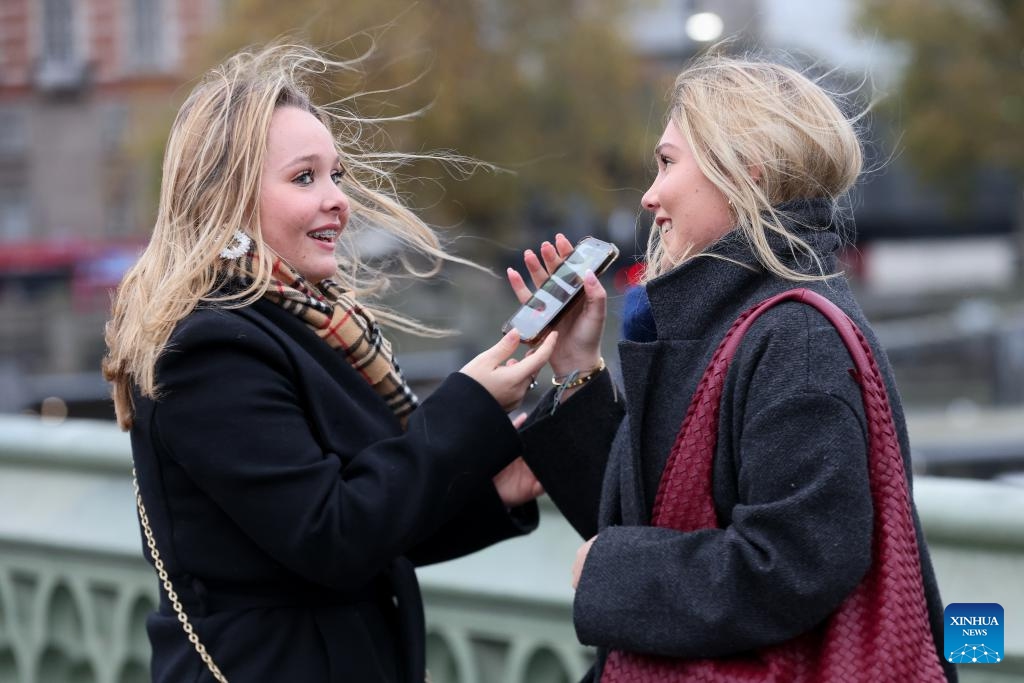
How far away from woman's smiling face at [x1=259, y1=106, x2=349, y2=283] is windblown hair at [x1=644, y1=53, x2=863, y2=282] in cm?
70

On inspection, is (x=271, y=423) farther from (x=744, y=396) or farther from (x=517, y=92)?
(x=517, y=92)

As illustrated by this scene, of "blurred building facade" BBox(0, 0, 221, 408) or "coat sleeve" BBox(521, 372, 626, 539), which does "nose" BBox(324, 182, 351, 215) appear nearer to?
"coat sleeve" BBox(521, 372, 626, 539)

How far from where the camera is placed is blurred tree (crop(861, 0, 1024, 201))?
103 ft

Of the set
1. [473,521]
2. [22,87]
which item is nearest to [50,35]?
[22,87]

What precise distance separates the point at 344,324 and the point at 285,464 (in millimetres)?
385

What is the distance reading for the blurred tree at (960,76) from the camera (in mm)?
31297

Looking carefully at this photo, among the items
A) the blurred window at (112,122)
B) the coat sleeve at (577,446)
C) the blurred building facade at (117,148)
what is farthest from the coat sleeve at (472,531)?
the blurred window at (112,122)

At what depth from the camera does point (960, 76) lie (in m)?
31.2

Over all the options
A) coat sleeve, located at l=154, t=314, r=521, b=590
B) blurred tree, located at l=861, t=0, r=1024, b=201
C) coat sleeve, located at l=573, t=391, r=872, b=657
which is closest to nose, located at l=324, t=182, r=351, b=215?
coat sleeve, located at l=154, t=314, r=521, b=590

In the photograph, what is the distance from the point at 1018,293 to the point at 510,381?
26.5 metres

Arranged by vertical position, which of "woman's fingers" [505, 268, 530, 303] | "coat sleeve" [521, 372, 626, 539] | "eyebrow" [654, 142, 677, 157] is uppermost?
"eyebrow" [654, 142, 677, 157]

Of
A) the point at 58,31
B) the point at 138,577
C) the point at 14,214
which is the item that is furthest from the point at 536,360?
the point at 58,31

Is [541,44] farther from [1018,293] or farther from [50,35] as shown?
[50,35]

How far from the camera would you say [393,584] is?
8.44 feet
